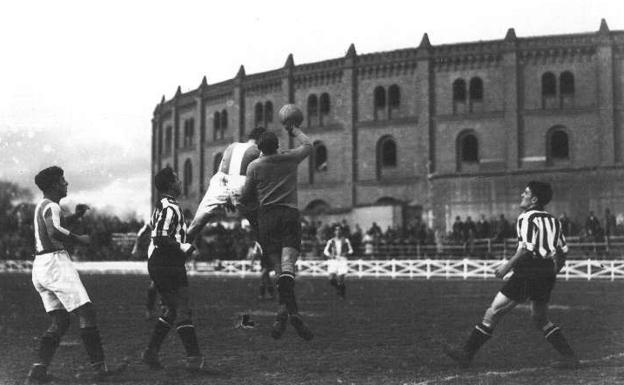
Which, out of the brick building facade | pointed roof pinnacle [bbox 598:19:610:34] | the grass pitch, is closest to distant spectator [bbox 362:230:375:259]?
the brick building facade

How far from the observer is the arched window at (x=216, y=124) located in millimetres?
60072

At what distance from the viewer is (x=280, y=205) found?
26.2 ft

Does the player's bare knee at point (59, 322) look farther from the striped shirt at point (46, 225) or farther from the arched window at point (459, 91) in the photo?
the arched window at point (459, 91)

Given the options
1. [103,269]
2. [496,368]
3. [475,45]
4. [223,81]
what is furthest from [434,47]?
[496,368]

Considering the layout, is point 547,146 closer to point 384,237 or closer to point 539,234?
point 384,237

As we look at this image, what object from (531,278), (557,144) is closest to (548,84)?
(557,144)

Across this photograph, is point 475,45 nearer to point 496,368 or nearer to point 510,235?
point 510,235

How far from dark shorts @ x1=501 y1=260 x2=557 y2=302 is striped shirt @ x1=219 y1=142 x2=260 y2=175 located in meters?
3.09

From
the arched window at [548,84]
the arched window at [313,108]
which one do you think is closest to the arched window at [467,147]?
the arched window at [548,84]

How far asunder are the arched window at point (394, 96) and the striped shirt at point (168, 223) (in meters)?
44.7

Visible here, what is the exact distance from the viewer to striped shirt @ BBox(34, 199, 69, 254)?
Result: 699 centimetres

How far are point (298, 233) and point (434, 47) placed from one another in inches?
1718

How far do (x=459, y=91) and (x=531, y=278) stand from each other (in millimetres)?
43483

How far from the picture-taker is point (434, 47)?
50.1 metres
